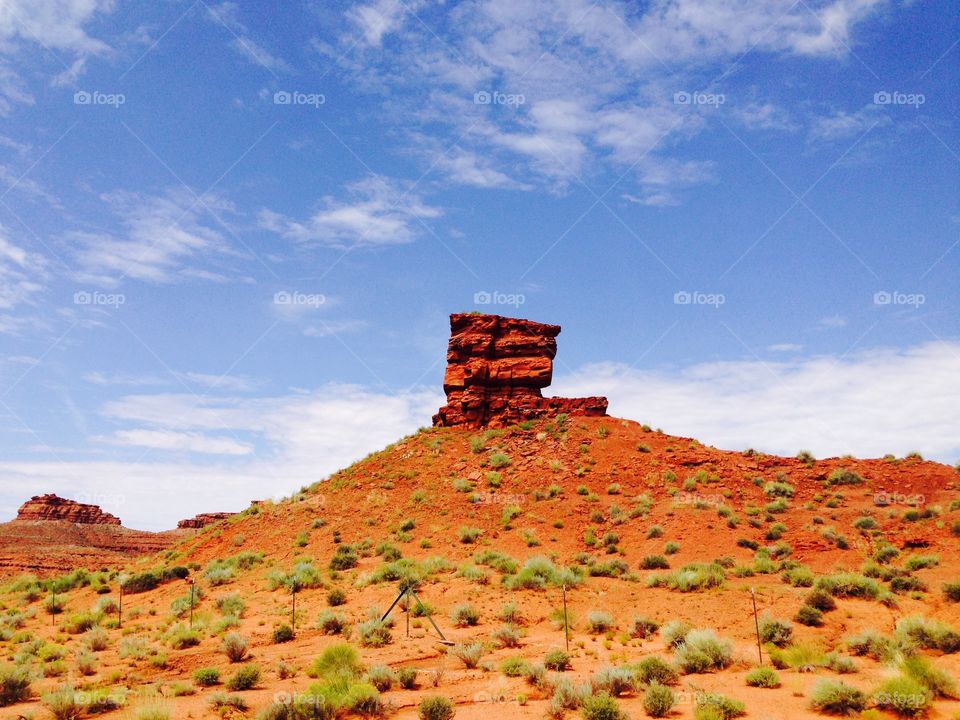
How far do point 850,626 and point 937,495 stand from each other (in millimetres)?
19124

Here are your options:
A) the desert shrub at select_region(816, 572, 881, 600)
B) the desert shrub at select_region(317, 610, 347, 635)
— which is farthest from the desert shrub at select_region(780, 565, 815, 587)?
the desert shrub at select_region(317, 610, 347, 635)

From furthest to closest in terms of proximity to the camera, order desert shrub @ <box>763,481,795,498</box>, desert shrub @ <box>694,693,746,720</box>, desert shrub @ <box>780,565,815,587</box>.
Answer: desert shrub @ <box>763,481,795,498</box> < desert shrub @ <box>780,565,815,587</box> < desert shrub @ <box>694,693,746,720</box>

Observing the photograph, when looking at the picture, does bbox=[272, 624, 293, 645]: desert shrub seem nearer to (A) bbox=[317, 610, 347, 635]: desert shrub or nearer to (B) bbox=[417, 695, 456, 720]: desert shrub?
(A) bbox=[317, 610, 347, 635]: desert shrub

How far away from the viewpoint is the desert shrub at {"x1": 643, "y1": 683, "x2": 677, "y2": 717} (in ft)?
39.0

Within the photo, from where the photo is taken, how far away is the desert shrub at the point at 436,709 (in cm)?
1202

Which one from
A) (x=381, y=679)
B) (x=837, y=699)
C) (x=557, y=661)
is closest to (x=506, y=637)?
(x=557, y=661)

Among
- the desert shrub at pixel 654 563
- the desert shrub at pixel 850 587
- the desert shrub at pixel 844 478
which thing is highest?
the desert shrub at pixel 844 478

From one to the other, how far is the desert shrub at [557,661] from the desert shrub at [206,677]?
803 cm

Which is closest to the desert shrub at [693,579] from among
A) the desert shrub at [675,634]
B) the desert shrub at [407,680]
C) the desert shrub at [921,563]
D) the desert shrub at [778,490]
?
the desert shrub at [675,634]

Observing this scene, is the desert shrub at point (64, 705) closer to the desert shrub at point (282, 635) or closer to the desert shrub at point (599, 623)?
the desert shrub at point (282, 635)

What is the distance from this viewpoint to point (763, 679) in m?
13.4

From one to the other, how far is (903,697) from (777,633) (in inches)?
219

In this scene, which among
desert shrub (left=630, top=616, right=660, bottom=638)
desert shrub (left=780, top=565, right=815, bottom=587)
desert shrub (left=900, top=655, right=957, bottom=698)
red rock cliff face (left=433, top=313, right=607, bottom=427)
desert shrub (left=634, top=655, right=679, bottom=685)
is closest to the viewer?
desert shrub (left=900, top=655, right=957, bottom=698)

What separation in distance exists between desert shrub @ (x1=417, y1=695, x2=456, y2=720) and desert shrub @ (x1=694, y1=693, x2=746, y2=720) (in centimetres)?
459
